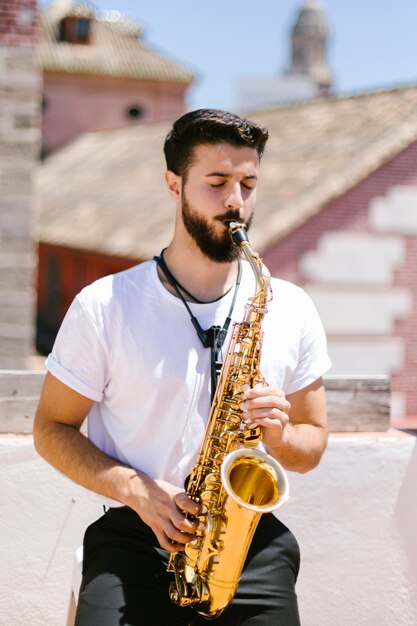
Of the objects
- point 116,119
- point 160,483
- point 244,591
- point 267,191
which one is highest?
point 160,483

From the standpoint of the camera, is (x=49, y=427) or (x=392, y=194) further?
→ (x=392, y=194)

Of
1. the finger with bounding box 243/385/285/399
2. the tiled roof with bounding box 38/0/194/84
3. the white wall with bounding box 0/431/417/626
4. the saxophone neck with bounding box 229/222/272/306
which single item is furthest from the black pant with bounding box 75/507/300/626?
Result: the tiled roof with bounding box 38/0/194/84

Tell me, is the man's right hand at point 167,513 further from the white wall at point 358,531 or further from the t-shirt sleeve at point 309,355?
the white wall at point 358,531

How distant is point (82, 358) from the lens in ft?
7.41

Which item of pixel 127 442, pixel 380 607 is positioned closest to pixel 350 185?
pixel 380 607

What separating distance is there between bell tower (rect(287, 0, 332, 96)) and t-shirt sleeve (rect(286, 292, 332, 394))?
49991 millimetres

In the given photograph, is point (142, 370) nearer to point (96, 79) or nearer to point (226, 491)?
point (226, 491)

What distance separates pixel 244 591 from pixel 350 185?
11.2m

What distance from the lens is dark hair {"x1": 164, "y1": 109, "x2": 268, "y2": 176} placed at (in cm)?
232

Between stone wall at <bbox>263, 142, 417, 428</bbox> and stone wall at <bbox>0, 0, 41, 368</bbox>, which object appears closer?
stone wall at <bbox>0, 0, 41, 368</bbox>

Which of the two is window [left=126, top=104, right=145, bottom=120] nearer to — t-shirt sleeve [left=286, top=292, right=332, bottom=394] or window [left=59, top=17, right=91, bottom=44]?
window [left=59, top=17, right=91, bottom=44]

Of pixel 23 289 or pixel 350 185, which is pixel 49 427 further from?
pixel 350 185

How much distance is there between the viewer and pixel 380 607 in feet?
10.3

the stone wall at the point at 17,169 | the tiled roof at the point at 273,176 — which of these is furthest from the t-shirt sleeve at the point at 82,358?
the tiled roof at the point at 273,176
